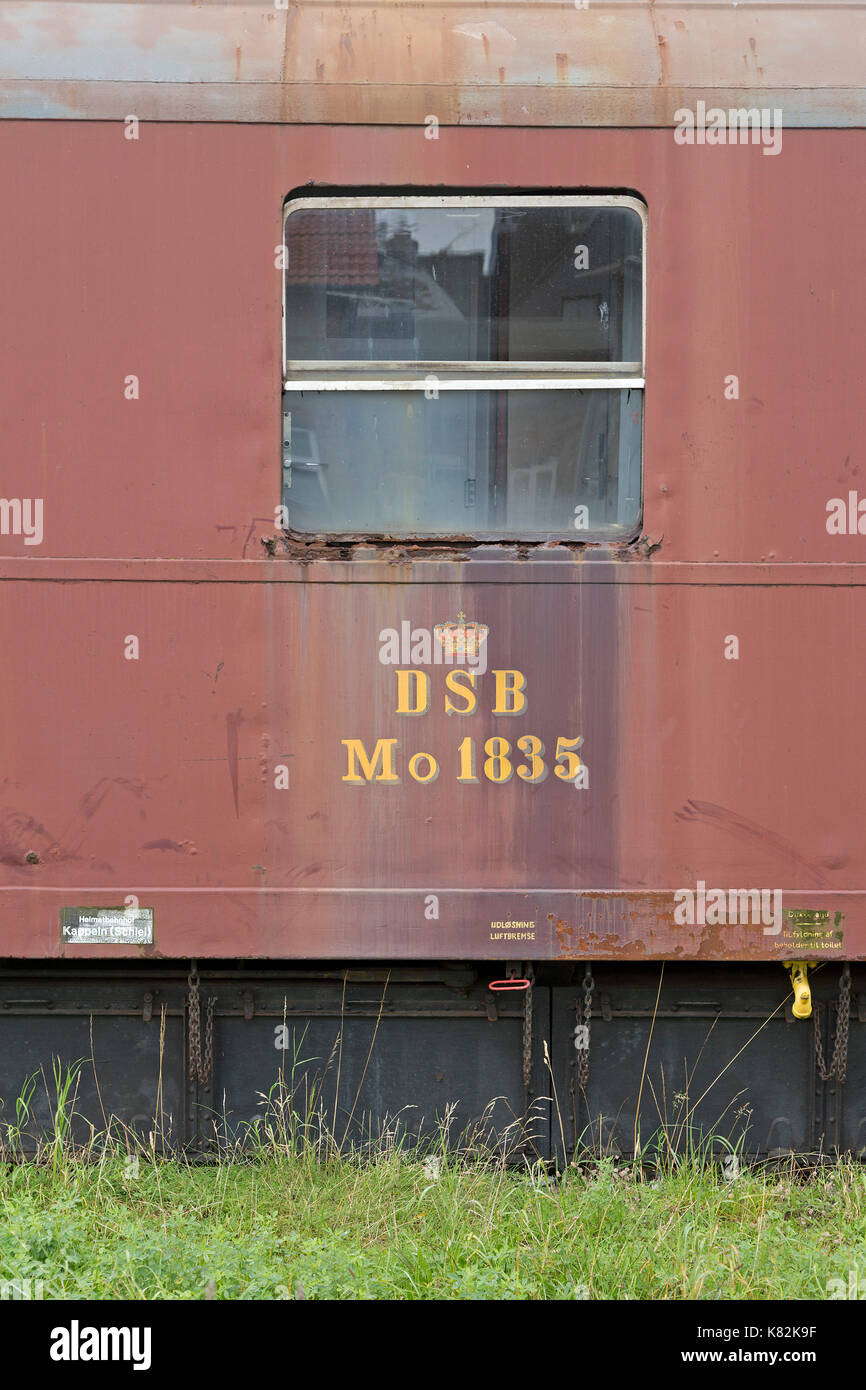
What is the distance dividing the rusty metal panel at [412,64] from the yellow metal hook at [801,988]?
2441 millimetres

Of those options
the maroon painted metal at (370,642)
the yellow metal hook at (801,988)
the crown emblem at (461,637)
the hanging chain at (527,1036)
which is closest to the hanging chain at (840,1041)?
the yellow metal hook at (801,988)

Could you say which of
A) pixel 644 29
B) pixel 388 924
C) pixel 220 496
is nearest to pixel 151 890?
pixel 388 924

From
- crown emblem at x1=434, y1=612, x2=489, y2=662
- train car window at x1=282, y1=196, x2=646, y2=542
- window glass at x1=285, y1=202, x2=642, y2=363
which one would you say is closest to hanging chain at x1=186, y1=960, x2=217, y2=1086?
crown emblem at x1=434, y1=612, x2=489, y2=662

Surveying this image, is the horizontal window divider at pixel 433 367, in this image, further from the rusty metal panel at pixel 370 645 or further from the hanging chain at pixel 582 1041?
the hanging chain at pixel 582 1041

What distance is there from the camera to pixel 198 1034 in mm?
3439

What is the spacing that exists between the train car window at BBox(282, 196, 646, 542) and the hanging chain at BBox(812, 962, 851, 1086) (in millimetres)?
1531

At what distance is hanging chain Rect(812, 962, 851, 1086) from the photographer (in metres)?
3.43

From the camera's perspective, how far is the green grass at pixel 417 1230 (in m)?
2.72

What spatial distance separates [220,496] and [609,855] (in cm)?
150

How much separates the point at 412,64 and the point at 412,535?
52.6 inches

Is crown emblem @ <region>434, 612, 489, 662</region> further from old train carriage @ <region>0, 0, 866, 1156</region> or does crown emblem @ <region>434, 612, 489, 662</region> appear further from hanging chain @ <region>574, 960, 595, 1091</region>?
hanging chain @ <region>574, 960, 595, 1091</region>

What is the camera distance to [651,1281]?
2760 millimetres

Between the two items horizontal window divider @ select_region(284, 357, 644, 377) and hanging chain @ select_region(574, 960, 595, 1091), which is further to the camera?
hanging chain @ select_region(574, 960, 595, 1091)

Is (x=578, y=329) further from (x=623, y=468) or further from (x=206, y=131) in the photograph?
(x=206, y=131)
